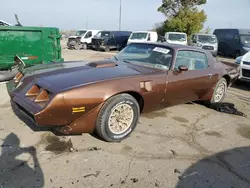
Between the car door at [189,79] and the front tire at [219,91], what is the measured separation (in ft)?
1.13

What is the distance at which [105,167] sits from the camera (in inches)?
116

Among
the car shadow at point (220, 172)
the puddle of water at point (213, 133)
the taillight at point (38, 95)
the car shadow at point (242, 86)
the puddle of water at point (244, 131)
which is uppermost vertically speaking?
the taillight at point (38, 95)

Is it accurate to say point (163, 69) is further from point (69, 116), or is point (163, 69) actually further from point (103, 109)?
point (69, 116)

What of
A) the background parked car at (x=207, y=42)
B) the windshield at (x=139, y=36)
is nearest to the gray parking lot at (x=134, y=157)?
the background parked car at (x=207, y=42)

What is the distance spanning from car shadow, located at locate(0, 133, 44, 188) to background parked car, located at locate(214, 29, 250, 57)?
53.2ft

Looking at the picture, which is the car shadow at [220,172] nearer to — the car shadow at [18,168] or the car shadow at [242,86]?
the car shadow at [18,168]

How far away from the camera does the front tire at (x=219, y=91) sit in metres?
5.44

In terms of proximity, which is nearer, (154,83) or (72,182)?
(72,182)

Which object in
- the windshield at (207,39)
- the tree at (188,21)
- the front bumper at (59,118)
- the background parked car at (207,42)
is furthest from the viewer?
the tree at (188,21)

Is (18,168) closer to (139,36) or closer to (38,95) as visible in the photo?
(38,95)

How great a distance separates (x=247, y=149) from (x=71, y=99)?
264 centimetres

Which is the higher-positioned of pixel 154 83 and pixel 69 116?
pixel 154 83

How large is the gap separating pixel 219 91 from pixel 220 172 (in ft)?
9.73

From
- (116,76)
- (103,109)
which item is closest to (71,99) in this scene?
(103,109)
